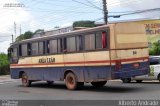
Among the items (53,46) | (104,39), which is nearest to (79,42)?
(104,39)

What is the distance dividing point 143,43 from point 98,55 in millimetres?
2556

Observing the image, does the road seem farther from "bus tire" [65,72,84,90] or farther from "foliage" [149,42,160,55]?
"foliage" [149,42,160,55]

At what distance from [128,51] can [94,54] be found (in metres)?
1.72

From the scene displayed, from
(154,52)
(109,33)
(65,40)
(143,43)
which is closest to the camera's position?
(109,33)

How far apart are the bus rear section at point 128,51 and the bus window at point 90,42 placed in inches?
54.7

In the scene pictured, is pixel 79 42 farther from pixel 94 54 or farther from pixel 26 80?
pixel 26 80

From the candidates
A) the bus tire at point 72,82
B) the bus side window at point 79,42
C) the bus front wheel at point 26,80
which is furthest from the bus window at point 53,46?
the bus front wheel at point 26,80

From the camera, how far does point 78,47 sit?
24.5 meters

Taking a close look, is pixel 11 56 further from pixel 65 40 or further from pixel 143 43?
pixel 143 43

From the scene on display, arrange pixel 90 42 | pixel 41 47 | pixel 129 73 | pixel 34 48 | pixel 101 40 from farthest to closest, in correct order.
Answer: pixel 34 48 → pixel 41 47 → pixel 90 42 → pixel 129 73 → pixel 101 40

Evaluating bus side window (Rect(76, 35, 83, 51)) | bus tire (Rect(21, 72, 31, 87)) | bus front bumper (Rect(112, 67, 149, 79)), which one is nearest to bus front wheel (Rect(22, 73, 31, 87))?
bus tire (Rect(21, 72, 31, 87))

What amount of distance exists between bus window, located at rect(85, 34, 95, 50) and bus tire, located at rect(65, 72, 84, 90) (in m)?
2.08

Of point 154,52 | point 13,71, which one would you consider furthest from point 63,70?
point 154,52

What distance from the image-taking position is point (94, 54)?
2328 cm
